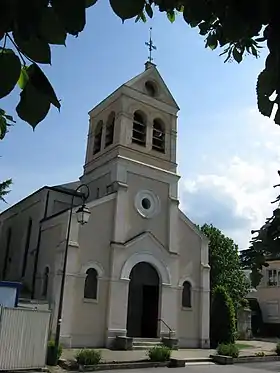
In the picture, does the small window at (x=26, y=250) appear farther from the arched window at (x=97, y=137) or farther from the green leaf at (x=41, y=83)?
the green leaf at (x=41, y=83)

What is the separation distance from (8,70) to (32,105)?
0.13 m

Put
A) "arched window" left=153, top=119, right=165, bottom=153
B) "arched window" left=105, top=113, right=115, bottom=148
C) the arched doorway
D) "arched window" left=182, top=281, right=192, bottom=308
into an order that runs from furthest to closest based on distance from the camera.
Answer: "arched window" left=153, top=119, right=165, bottom=153, "arched window" left=105, top=113, right=115, bottom=148, "arched window" left=182, top=281, right=192, bottom=308, the arched doorway

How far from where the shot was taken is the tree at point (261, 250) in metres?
2.47

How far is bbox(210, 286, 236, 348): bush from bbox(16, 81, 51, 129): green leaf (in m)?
25.7

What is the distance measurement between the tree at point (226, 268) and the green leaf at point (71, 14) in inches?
1333

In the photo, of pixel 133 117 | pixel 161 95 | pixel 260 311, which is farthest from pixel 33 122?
pixel 260 311

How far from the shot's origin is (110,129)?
26438mm

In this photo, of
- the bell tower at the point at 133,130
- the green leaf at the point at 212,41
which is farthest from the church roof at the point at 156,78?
the green leaf at the point at 212,41

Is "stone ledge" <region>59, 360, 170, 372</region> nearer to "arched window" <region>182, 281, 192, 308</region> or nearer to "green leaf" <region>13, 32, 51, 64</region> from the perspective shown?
"arched window" <region>182, 281, 192, 308</region>

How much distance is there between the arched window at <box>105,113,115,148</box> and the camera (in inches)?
1022

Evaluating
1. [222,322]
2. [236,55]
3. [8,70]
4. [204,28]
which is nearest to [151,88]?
[222,322]

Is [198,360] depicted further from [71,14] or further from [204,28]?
[71,14]

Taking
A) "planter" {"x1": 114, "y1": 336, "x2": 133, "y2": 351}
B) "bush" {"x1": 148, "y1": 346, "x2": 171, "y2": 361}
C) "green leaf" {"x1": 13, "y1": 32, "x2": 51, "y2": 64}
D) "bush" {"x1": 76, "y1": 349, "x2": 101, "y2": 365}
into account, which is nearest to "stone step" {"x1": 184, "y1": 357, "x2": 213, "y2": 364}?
"bush" {"x1": 148, "y1": 346, "x2": 171, "y2": 361}

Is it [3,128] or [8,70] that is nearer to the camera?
[8,70]
